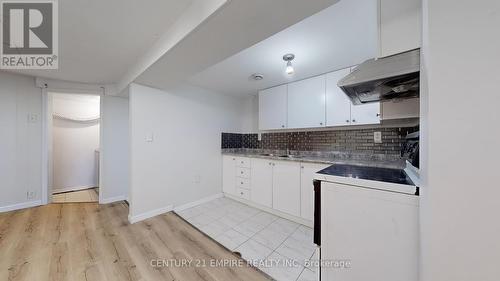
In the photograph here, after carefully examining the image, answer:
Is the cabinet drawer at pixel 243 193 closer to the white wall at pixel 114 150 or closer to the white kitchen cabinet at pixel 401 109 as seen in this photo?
the white wall at pixel 114 150

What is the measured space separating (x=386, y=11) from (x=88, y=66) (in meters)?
3.14

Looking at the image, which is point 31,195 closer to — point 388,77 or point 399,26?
point 388,77

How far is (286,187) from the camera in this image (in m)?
2.39

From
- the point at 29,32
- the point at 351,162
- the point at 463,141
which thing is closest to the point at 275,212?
the point at 351,162

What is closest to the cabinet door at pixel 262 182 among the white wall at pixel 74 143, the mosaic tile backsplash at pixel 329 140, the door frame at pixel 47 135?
the mosaic tile backsplash at pixel 329 140

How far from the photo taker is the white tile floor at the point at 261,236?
1.50 m

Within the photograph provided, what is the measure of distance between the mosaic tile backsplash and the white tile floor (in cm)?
Answer: 120

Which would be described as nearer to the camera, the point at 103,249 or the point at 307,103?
the point at 103,249

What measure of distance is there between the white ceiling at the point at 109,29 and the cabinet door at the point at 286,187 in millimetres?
2018

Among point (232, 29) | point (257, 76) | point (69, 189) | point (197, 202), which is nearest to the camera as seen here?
point (232, 29)

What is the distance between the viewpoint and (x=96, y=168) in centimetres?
395

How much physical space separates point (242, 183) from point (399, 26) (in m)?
2.65

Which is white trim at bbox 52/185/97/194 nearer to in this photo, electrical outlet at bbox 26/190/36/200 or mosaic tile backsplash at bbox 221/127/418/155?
electrical outlet at bbox 26/190/36/200

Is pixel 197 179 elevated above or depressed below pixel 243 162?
below
